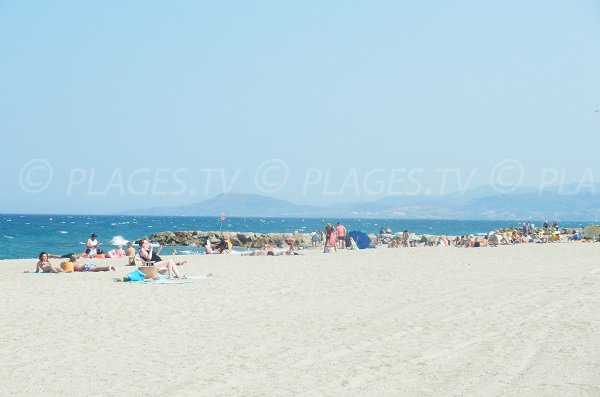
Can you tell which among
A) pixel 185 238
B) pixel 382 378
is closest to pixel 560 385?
pixel 382 378

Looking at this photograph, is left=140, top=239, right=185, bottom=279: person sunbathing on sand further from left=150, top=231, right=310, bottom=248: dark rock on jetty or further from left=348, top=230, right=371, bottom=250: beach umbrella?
left=150, top=231, right=310, bottom=248: dark rock on jetty

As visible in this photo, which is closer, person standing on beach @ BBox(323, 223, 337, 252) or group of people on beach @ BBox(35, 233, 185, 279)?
group of people on beach @ BBox(35, 233, 185, 279)

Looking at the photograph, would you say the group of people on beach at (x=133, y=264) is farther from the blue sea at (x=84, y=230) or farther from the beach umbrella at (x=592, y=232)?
the beach umbrella at (x=592, y=232)

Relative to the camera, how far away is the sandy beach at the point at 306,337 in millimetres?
5770

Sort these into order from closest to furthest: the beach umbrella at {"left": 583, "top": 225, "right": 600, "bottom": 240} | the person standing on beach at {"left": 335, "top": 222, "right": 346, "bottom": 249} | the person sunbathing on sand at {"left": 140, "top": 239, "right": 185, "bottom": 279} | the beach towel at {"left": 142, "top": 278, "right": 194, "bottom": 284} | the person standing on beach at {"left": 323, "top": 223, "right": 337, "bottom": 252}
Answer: the beach towel at {"left": 142, "top": 278, "right": 194, "bottom": 284} < the person sunbathing on sand at {"left": 140, "top": 239, "right": 185, "bottom": 279} < the person standing on beach at {"left": 323, "top": 223, "right": 337, "bottom": 252} < the person standing on beach at {"left": 335, "top": 222, "right": 346, "bottom": 249} < the beach umbrella at {"left": 583, "top": 225, "right": 600, "bottom": 240}

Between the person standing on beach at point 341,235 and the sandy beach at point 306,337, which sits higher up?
the person standing on beach at point 341,235

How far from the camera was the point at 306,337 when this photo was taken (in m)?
7.90

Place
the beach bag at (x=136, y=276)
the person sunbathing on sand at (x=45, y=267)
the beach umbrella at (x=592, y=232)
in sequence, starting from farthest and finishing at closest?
the beach umbrella at (x=592, y=232) < the person sunbathing on sand at (x=45, y=267) < the beach bag at (x=136, y=276)

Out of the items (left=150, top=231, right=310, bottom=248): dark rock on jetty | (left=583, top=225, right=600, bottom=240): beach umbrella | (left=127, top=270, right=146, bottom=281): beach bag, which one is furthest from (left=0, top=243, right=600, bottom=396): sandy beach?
(left=150, top=231, right=310, bottom=248): dark rock on jetty

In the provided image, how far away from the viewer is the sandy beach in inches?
227

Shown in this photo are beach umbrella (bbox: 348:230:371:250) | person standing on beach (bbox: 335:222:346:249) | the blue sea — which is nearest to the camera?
person standing on beach (bbox: 335:222:346:249)

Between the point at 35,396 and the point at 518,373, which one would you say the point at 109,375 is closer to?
the point at 35,396

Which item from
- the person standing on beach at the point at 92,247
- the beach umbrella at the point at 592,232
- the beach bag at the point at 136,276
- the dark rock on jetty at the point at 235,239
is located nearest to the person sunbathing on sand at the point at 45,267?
the beach bag at the point at 136,276

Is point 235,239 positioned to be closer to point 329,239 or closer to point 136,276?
point 329,239
